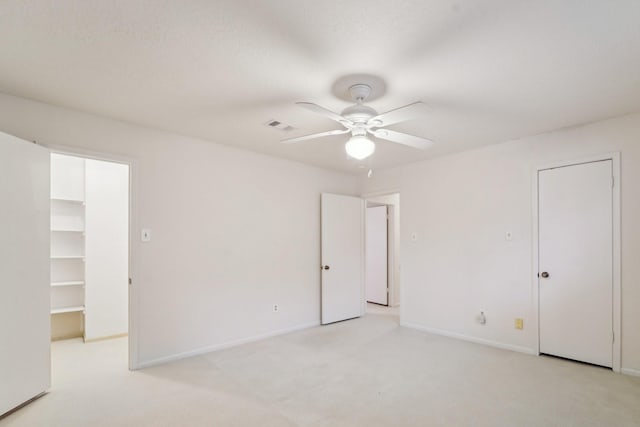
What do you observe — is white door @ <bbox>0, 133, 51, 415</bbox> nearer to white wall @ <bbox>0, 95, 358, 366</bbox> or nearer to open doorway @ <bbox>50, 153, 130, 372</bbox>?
white wall @ <bbox>0, 95, 358, 366</bbox>

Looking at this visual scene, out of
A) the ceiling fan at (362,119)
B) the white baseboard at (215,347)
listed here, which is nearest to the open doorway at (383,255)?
the white baseboard at (215,347)

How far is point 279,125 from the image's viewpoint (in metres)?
3.17

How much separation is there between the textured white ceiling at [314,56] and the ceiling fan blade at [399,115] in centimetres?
26

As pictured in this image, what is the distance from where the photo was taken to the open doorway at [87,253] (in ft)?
13.1

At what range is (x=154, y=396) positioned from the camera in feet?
8.39

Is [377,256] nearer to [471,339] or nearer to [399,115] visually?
[471,339]

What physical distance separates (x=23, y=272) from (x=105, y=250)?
1.83 metres

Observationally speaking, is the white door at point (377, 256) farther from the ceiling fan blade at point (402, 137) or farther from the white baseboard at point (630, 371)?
the ceiling fan blade at point (402, 137)

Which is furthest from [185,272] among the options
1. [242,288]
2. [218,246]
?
[242,288]

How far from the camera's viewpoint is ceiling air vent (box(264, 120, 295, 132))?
122 inches

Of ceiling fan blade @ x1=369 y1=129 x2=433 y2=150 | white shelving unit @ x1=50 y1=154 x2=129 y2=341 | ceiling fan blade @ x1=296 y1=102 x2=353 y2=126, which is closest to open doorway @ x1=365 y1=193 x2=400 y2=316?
ceiling fan blade @ x1=369 y1=129 x2=433 y2=150

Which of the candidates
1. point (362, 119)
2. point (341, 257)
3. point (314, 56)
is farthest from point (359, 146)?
point (341, 257)

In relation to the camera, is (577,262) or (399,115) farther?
(577,262)

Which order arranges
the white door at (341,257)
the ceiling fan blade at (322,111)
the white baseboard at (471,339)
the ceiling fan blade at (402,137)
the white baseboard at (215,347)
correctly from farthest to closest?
the white door at (341,257), the white baseboard at (471,339), the white baseboard at (215,347), the ceiling fan blade at (402,137), the ceiling fan blade at (322,111)
